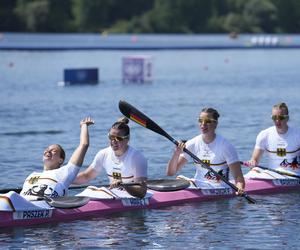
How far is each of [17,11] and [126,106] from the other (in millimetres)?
97500

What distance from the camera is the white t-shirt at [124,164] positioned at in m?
15.7

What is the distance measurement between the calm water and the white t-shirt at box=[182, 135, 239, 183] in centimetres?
64

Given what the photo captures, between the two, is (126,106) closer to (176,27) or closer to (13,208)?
(13,208)

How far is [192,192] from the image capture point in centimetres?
1728

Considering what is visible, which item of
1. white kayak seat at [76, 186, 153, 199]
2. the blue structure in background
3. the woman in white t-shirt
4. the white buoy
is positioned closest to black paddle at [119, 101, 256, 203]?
white kayak seat at [76, 186, 153, 199]

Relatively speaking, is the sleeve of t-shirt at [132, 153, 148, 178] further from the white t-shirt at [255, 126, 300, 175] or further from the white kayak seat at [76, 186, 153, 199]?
the white t-shirt at [255, 126, 300, 175]

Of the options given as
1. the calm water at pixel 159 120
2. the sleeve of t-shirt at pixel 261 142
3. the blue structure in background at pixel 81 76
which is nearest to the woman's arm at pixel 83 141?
the calm water at pixel 159 120

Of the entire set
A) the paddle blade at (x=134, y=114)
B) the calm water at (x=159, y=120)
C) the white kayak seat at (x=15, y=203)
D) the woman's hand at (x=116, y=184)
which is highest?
the paddle blade at (x=134, y=114)

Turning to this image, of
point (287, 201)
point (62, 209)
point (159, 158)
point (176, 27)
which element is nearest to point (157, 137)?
point (159, 158)

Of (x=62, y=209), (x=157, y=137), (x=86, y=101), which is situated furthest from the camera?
(x=86, y=101)

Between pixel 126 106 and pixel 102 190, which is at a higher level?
pixel 126 106

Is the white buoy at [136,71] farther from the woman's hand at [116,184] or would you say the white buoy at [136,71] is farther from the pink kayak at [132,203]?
the woman's hand at [116,184]

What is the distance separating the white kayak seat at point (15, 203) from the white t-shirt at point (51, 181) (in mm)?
264

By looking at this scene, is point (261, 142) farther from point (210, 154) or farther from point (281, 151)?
point (210, 154)
